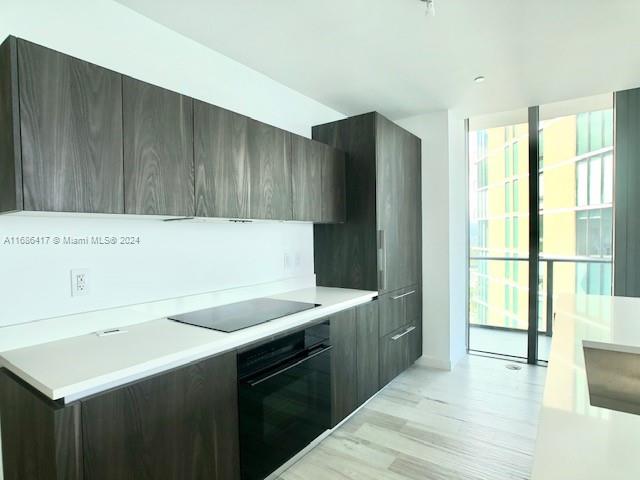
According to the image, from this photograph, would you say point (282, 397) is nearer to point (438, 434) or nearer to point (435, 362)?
point (438, 434)

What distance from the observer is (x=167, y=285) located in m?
1.99

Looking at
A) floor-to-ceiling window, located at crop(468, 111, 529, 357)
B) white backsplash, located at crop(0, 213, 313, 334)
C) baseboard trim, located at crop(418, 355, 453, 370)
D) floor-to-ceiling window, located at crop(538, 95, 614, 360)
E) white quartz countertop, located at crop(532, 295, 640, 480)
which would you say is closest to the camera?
white quartz countertop, located at crop(532, 295, 640, 480)

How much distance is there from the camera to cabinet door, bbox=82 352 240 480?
1168mm

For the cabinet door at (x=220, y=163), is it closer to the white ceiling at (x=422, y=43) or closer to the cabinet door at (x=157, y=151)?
the cabinet door at (x=157, y=151)

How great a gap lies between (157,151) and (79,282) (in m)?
0.70

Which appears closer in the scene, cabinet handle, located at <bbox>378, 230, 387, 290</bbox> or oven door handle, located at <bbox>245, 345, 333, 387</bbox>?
oven door handle, located at <bbox>245, 345, 333, 387</bbox>

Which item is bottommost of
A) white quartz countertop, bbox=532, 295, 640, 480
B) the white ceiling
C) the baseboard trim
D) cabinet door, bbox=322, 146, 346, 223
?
the baseboard trim

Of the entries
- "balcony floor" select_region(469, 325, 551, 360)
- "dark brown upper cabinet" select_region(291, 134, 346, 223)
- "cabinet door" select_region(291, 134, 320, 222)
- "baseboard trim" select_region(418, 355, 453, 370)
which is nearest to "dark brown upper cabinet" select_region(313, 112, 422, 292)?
"dark brown upper cabinet" select_region(291, 134, 346, 223)

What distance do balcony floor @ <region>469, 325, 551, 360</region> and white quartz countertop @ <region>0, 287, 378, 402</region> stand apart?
296 centimetres

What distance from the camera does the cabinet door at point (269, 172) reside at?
2.11 m

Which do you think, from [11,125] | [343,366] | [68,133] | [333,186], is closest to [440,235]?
[333,186]

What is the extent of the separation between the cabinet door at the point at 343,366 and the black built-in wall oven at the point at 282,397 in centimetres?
7

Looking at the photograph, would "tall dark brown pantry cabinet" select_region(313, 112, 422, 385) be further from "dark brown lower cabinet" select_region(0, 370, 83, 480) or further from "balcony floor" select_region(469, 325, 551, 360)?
"dark brown lower cabinet" select_region(0, 370, 83, 480)

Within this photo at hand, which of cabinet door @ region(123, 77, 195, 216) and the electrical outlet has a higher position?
cabinet door @ region(123, 77, 195, 216)
